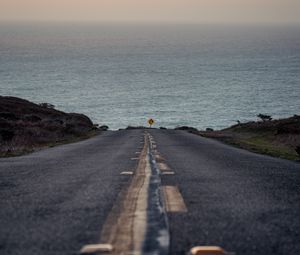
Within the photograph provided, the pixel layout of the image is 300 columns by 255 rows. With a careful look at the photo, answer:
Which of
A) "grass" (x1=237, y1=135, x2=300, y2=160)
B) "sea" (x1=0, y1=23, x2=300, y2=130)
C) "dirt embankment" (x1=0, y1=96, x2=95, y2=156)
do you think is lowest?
"sea" (x1=0, y1=23, x2=300, y2=130)

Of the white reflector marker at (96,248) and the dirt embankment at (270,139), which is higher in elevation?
the white reflector marker at (96,248)

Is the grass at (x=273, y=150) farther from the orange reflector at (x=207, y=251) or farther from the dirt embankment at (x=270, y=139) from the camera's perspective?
the orange reflector at (x=207, y=251)

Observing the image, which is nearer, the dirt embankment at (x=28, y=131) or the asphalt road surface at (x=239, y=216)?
the asphalt road surface at (x=239, y=216)

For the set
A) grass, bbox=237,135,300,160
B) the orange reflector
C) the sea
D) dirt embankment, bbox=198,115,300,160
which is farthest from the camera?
the sea

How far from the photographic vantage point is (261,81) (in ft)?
477

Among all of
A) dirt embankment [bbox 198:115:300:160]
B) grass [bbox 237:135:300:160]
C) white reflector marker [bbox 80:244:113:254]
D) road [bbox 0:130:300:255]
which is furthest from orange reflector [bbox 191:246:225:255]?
dirt embankment [bbox 198:115:300:160]

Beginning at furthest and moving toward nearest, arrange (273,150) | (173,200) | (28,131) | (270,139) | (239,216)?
(270,139), (28,131), (273,150), (173,200), (239,216)

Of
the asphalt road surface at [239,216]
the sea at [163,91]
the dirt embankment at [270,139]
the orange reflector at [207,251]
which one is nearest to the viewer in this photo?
the orange reflector at [207,251]

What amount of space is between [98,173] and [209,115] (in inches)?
3066

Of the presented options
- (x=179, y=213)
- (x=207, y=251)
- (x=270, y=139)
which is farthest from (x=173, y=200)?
(x=270, y=139)

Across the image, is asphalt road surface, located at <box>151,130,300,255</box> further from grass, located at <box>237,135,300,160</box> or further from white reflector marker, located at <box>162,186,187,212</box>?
grass, located at <box>237,135,300,160</box>

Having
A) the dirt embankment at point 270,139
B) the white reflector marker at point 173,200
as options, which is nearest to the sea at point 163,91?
the dirt embankment at point 270,139

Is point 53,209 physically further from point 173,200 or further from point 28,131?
point 28,131

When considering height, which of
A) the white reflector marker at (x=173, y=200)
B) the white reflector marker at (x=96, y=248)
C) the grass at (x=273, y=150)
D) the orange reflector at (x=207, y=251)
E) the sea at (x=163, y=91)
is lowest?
the sea at (x=163, y=91)
